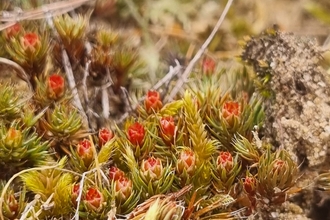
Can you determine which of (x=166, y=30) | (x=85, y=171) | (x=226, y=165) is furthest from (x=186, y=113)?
(x=166, y=30)

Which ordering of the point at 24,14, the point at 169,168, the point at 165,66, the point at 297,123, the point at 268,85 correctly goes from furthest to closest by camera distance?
the point at 165,66 → the point at 24,14 → the point at 268,85 → the point at 297,123 → the point at 169,168

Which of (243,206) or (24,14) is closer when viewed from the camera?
(243,206)

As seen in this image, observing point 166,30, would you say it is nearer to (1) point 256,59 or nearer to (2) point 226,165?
(1) point 256,59

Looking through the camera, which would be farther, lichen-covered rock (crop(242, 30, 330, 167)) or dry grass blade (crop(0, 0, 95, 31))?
dry grass blade (crop(0, 0, 95, 31))

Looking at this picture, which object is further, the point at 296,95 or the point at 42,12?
the point at 42,12

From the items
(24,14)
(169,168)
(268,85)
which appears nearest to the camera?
(169,168)

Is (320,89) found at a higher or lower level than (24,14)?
lower

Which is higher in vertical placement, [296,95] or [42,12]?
[42,12]

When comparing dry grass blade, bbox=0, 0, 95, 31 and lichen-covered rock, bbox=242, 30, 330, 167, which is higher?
dry grass blade, bbox=0, 0, 95, 31

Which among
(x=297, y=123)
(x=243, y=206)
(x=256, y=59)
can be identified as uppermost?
(x=256, y=59)
